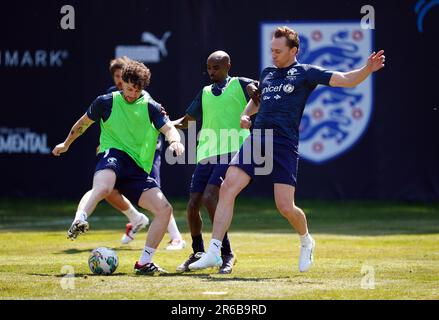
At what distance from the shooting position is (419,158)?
18375mm

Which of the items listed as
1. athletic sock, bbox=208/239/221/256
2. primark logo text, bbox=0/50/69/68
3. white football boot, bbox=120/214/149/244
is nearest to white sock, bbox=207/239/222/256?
athletic sock, bbox=208/239/221/256

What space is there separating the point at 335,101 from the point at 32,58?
19.5 feet

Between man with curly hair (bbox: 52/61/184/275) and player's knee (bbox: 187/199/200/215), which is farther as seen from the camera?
player's knee (bbox: 187/199/200/215)

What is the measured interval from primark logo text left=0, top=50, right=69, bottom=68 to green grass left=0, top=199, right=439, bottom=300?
2.73 m

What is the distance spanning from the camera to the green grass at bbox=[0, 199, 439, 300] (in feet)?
26.7

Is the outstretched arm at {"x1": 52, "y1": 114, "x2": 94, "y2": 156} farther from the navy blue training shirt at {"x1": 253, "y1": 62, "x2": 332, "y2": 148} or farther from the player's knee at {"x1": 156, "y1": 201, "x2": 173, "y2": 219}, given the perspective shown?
the navy blue training shirt at {"x1": 253, "y1": 62, "x2": 332, "y2": 148}

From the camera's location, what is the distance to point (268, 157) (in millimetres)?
9352

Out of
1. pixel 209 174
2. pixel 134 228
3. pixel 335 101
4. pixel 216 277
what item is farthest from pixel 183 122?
pixel 335 101

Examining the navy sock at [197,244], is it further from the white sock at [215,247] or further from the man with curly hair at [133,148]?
the white sock at [215,247]

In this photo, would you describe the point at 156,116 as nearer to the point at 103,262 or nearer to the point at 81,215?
the point at 81,215

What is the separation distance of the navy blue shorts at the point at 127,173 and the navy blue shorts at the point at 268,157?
96 cm

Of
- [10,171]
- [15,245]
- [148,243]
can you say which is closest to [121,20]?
[10,171]

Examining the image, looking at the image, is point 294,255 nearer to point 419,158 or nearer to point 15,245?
point 15,245

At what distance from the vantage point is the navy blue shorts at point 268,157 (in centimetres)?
933
